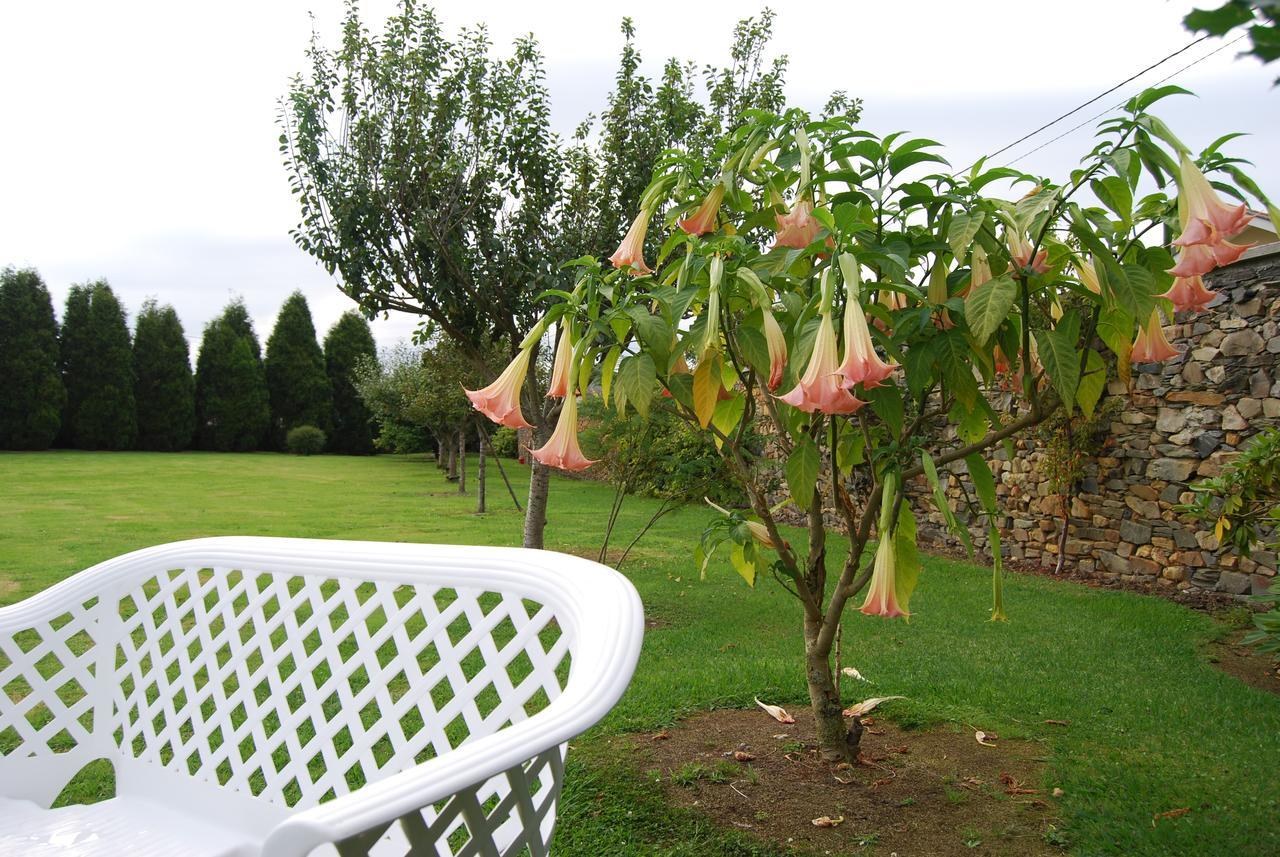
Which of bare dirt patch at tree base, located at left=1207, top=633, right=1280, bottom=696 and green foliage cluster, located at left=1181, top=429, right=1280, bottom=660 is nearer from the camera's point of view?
green foliage cluster, located at left=1181, top=429, right=1280, bottom=660

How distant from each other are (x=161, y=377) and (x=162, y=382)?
0.48ft

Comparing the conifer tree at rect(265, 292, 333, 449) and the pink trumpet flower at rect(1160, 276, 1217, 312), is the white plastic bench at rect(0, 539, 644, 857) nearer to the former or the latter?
the pink trumpet flower at rect(1160, 276, 1217, 312)

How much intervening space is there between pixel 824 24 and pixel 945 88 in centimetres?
67

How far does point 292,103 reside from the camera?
478 cm

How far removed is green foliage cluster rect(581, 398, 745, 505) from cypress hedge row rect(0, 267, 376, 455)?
52.8ft

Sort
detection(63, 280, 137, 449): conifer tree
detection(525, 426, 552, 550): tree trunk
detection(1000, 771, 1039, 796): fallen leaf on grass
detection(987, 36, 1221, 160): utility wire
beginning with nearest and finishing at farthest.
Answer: detection(1000, 771, 1039, 796): fallen leaf on grass, detection(525, 426, 552, 550): tree trunk, detection(987, 36, 1221, 160): utility wire, detection(63, 280, 137, 449): conifer tree

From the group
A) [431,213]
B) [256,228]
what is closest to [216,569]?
[431,213]

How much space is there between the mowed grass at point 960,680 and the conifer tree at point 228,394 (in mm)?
12837

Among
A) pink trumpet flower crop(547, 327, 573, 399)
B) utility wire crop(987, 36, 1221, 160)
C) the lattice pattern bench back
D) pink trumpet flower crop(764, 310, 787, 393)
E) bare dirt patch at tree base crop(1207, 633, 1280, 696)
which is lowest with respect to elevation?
bare dirt patch at tree base crop(1207, 633, 1280, 696)

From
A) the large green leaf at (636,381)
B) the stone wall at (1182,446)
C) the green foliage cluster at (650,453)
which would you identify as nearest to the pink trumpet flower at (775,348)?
the large green leaf at (636,381)

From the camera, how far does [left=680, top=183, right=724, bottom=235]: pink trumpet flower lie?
7.04 feet

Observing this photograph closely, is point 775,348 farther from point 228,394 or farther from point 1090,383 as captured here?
point 228,394

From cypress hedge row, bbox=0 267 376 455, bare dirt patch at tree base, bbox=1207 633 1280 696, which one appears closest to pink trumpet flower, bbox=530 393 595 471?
bare dirt patch at tree base, bbox=1207 633 1280 696

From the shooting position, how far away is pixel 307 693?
1751mm
